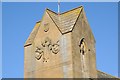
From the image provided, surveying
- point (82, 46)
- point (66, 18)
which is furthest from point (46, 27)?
point (82, 46)

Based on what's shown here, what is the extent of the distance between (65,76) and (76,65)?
1.53m

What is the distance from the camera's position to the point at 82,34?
142ft

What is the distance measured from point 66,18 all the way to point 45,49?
3.74 metres

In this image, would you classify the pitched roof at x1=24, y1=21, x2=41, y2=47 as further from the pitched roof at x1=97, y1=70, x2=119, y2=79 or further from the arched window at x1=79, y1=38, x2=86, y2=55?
the pitched roof at x1=97, y1=70, x2=119, y2=79

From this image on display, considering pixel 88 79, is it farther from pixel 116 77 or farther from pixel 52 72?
pixel 116 77

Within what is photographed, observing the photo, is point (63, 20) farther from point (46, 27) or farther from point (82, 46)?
point (82, 46)

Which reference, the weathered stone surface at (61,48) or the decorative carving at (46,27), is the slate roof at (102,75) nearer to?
the weathered stone surface at (61,48)

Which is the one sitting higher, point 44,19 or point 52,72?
point 44,19

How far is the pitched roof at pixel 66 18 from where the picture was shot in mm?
42125

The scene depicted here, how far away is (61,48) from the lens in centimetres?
4153

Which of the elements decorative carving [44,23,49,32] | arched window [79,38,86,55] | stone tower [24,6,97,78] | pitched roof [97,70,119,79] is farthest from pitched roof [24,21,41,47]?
pitched roof [97,70,119,79]

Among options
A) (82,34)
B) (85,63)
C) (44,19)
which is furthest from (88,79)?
(44,19)

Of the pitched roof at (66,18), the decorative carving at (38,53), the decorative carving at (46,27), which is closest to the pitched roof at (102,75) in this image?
the pitched roof at (66,18)

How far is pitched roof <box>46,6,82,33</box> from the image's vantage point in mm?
42125
